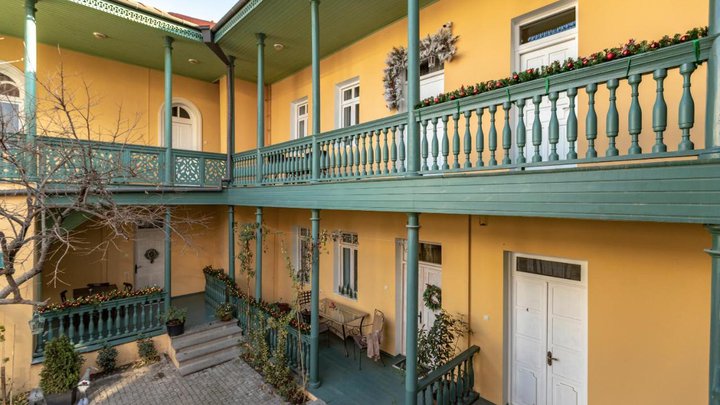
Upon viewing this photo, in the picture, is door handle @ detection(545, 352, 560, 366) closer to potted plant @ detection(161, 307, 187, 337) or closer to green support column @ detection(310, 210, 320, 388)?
green support column @ detection(310, 210, 320, 388)

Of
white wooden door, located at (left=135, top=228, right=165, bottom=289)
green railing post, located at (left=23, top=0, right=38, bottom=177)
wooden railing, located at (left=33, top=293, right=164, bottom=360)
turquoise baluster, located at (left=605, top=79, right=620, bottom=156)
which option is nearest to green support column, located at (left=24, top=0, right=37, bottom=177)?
green railing post, located at (left=23, top=0, right=38, bottom=177)

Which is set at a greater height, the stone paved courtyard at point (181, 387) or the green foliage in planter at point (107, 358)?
the green foliage in planter at point (107, 358)

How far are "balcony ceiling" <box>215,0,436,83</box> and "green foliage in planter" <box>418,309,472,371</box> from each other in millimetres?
6346

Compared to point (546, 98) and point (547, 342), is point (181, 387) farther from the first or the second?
point (546, 98)

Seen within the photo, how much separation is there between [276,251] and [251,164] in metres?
3.73

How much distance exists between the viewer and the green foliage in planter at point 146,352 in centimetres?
748

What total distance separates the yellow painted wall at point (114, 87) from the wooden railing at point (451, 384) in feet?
29.0

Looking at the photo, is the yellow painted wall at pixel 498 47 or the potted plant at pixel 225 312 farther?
the potted plant at pixel 225 312

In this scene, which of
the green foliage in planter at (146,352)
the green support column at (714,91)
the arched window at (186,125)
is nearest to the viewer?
the green support column at (714,91)

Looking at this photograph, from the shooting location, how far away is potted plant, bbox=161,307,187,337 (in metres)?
7.68

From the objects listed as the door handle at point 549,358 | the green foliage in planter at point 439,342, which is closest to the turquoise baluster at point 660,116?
the door handle at point 549,358

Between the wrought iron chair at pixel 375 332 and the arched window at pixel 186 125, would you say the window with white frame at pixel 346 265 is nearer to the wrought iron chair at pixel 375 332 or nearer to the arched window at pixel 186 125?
the wrought iron chair at pixel 375 332

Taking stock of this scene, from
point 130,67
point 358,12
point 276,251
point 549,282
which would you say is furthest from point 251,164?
point 549,282

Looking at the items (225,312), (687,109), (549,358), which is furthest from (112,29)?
(549,358)
